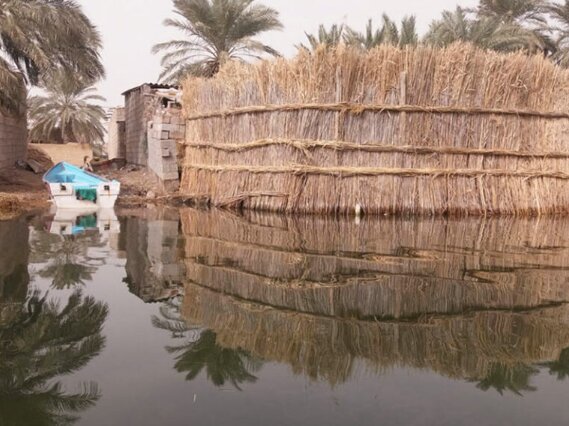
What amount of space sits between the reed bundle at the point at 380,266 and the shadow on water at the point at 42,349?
962 mm

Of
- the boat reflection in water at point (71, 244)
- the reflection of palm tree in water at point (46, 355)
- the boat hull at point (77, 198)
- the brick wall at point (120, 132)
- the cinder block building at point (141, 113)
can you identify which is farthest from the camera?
the brick wall at point (120, 132)

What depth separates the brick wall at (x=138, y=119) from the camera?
1352cm

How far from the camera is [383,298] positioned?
10.6 feet

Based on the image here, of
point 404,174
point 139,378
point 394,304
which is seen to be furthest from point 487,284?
point 404,174

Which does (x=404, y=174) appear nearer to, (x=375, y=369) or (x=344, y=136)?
(x=344, y=136)

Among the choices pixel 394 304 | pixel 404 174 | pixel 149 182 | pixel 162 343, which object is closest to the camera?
pixel 162 343

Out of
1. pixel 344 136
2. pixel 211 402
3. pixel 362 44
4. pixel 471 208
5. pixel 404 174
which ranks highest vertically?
pixel 362 44

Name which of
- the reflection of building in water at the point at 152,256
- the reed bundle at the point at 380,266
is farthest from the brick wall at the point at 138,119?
the reed bundle at the point at 380,266

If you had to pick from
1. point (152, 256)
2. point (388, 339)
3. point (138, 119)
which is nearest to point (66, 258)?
point (152, 256)

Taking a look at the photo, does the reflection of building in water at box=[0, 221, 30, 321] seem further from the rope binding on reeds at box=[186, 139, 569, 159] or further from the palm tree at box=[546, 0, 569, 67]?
the palm tree at box=[546, 0, 569, 67]

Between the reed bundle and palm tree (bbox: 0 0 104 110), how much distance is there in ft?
20.6

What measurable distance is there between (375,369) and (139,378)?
1.01m

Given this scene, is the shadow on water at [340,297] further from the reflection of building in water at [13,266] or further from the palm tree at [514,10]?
the palm tree at [514,10]

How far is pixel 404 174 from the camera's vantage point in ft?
25.5
